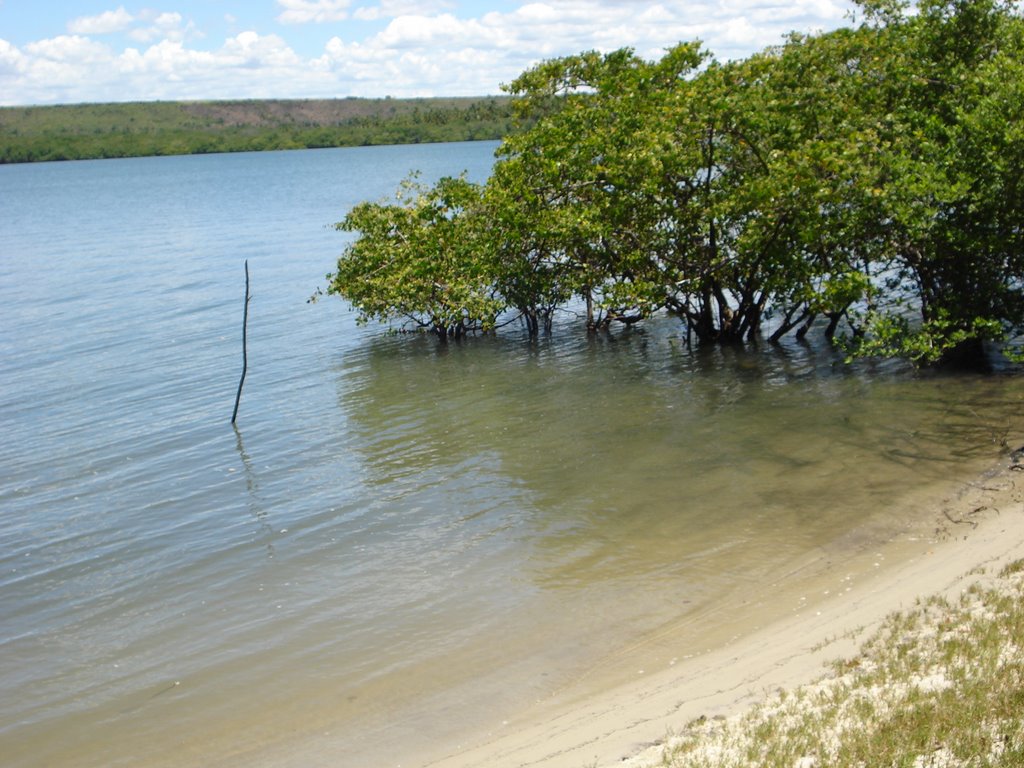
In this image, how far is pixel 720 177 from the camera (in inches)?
919

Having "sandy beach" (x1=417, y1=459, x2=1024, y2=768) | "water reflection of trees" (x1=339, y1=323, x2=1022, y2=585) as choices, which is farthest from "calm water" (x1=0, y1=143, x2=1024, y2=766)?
"sandy beach" (x1=417, y1=459, x2=1024, y2=768)

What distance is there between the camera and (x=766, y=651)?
34.0 feet

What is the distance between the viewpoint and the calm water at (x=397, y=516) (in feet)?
37.3

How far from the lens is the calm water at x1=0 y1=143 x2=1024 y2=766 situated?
11359 millimetres

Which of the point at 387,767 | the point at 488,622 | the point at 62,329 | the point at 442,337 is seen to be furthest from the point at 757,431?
the point at 62,329

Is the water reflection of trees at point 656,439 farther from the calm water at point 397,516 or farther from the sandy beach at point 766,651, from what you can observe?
the sandy beach at point 766,651

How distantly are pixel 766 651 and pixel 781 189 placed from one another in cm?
1285

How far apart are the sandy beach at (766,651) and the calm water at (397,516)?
0.44 metres

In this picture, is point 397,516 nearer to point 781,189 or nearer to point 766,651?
point 766,651

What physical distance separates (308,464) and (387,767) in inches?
428

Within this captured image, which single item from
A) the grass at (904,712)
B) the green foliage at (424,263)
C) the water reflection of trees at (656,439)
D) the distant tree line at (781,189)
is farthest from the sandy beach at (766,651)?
the green foliage at (424,263)

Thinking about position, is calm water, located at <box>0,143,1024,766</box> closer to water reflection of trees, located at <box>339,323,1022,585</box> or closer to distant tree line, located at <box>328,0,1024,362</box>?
water reflection of trees, located at <box>339,323,1022,585</box>

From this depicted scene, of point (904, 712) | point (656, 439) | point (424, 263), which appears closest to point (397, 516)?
point (656, 439)

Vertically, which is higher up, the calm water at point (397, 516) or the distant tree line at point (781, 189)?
the distant tree line at point (781, 189)
